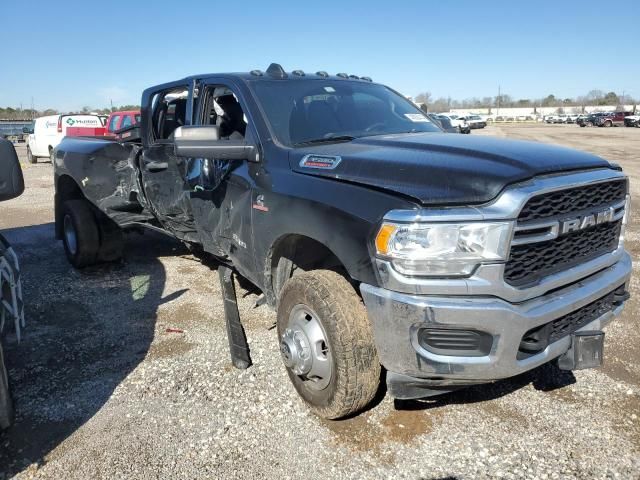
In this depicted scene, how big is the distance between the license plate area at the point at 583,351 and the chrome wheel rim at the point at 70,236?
16.5 feet

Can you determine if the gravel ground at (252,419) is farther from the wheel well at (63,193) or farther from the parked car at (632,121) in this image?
the parked car at (632,121)

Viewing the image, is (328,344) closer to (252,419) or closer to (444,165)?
(252,419)

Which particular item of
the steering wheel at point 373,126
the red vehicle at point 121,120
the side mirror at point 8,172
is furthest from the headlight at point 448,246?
the red vehicle at point 121,120

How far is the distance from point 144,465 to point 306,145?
2.01 m

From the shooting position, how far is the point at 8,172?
7.20 feet

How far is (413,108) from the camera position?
4.24 m

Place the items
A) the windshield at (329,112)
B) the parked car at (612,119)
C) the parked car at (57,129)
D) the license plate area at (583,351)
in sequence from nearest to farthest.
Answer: the license plate area at (583,351)
the windshield at (329,112)
the parked car at (57,129)
the parked car at (612,119)

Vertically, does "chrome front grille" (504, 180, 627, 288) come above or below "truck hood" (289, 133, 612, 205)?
below

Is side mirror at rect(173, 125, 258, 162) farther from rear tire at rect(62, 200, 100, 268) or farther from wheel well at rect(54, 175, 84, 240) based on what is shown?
wheel well at rect(54, 175, 84, 240)

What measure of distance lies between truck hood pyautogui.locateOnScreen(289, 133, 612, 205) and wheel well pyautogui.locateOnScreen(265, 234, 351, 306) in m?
0.46

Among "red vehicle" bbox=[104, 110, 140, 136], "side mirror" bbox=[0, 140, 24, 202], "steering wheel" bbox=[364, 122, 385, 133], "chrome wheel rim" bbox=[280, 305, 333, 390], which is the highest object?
"red vehicle" bbox=[104, 110, 140, 136]

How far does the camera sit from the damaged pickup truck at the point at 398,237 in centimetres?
217

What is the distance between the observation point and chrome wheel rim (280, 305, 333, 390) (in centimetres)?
275

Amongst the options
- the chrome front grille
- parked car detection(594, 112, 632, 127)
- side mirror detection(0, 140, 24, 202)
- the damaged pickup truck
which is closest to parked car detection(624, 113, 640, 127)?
parked car detection(594, 112, 632, 127)
